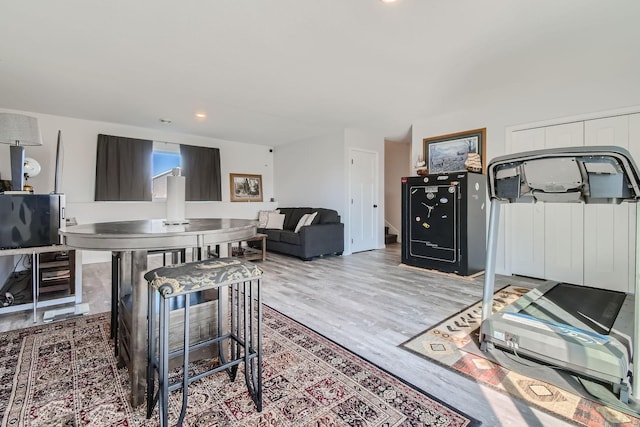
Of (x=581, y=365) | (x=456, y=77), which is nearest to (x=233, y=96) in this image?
(x=456, y=77)

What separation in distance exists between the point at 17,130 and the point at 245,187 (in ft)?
14.3

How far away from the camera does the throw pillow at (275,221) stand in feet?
20.6

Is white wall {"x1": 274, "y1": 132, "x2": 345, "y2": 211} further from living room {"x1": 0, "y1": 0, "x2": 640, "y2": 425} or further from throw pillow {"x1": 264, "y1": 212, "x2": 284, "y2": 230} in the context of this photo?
throw pillow {"x1": 264, "y1": 212, "x2": 284, "y2": 230}

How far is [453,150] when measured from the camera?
4.64 metres

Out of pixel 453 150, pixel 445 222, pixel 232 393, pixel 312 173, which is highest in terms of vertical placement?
pixel 453 150

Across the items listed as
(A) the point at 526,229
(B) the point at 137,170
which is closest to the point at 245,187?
(B) the point at 137,170

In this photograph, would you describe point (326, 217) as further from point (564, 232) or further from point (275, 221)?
point (564, 232)

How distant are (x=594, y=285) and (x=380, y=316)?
9.15ft

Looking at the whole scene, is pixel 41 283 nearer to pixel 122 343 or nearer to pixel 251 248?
pixel 122 343

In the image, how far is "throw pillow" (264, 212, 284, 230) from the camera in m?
6.27

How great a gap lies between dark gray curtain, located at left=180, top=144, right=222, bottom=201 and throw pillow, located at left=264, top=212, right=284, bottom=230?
1.20 metres

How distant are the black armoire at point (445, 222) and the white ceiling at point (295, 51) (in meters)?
1.15

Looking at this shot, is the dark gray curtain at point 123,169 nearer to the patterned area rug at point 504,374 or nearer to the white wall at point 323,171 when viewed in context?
the white wall at point 323,171

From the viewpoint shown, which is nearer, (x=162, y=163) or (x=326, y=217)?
(x=326, y=217)
